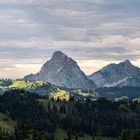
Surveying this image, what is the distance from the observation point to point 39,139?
118m

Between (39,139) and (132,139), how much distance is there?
30364mm

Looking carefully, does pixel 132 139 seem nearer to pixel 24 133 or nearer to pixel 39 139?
pixel 39 139

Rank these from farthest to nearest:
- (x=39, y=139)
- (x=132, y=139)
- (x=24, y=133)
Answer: (x=132, y=139) < (x=39, y=139) < (x=24, y=133)

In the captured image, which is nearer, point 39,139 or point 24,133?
point 24,133

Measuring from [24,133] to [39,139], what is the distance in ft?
48.8

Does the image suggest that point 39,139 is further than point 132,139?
No

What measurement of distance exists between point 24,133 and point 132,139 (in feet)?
135

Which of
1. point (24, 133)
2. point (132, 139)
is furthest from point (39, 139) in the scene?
point (132, 139)

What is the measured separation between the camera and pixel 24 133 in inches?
4085

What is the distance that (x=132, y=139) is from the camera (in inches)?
5192

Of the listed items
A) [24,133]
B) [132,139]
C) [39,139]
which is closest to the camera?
[24,133]

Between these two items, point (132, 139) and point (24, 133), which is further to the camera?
point (132, 139)
